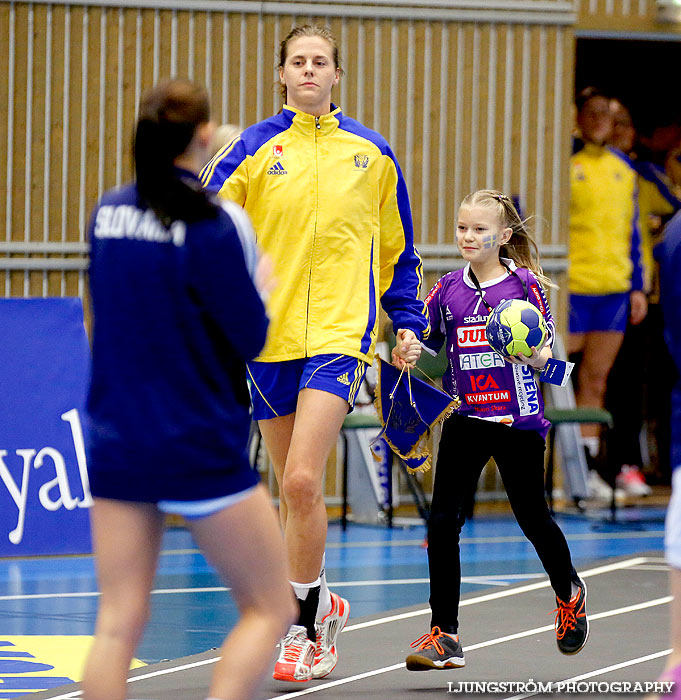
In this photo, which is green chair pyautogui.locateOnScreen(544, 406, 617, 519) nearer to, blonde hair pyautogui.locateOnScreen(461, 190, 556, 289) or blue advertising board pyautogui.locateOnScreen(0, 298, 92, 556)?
blue advertising board pyautogui.locateOnScreen(0, 298, 92, 556)

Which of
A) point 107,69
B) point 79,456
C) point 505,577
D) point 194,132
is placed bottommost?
point 505,577

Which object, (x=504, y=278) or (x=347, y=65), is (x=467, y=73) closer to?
(x=347, y=65)

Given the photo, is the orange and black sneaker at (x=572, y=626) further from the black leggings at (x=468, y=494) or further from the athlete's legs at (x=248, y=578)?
the athlete's legs at (x=248, y=578)

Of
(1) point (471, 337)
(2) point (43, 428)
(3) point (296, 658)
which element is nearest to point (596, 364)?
(2) point (43, 428)

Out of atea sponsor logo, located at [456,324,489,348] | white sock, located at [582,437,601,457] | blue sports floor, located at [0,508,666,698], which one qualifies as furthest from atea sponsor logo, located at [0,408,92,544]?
white sock, located at [582,437,601,457]

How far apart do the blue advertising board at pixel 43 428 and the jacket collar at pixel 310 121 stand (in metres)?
3.08

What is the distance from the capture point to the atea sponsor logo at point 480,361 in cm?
503

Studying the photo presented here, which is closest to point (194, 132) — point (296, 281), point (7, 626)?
point (296, 281)

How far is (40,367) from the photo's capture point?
7.67 m

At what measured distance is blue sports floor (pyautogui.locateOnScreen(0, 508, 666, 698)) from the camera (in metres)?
5.39

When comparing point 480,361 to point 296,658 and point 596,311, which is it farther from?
point 596,311

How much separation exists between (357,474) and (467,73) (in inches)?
117

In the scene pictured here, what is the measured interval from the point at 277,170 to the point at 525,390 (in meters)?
1.18

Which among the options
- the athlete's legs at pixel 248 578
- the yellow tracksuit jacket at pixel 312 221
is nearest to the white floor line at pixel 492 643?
the yellow tracksuit jacket at pixel 312 221
